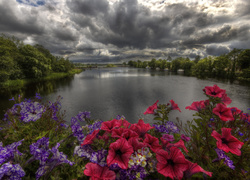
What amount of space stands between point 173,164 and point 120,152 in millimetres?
482

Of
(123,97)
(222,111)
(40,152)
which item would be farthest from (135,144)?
(123,97)

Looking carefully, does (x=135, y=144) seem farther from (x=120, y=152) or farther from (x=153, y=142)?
(x=153, y=142)

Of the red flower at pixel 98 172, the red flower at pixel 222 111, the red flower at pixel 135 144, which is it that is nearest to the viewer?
the red flower at pixel 98 172

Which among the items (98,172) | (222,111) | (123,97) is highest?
(222,111)

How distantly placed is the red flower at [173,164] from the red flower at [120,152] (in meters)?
0.28

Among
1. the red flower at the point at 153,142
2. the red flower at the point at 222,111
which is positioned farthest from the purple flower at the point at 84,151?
the red flower at the point at 222,111

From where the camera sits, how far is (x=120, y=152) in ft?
3.35

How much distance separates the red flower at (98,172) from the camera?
0.88 meters

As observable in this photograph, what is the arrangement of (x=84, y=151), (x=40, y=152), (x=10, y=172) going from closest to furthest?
(x=10, y=172)
(x=40, y=152)
(x=84, y=151)

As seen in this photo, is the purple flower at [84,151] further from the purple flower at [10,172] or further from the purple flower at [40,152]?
the purple flower at [10,172]

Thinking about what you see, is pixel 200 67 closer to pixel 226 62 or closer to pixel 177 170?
pixel 226 62

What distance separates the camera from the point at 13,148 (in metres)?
0.96

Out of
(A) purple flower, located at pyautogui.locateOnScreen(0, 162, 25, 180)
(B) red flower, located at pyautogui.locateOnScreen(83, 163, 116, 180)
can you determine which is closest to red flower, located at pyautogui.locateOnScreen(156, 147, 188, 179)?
(B) red flower, located at pyautogui.locateOnScreen(83, 163, 116, 180)

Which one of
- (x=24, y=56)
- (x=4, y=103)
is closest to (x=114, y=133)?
(x=4, y=103)
